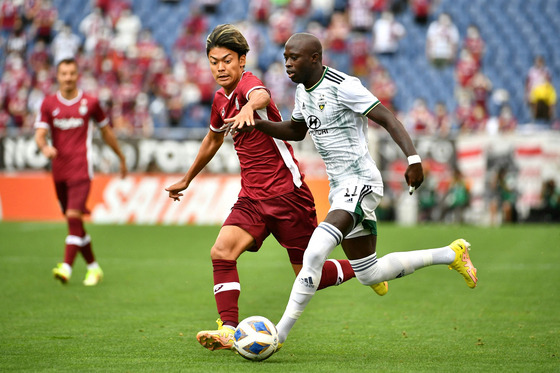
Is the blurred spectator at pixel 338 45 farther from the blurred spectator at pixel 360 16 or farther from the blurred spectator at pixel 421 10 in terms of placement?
the blurred spectator at pixel 421 10

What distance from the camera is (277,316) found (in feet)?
24.2

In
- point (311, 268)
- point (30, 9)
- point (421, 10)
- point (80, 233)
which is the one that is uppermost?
point (30, 9)

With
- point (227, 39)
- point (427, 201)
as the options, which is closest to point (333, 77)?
point (227, 39)

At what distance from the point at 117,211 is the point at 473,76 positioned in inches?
374

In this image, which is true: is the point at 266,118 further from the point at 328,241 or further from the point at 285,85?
the point at 285,85

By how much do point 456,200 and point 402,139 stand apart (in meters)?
Result: 13.8

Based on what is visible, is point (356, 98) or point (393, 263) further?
point (393, 263)

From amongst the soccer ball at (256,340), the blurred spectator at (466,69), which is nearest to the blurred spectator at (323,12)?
the blurred spectator at (466,69)

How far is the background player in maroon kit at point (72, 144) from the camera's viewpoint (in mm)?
9508

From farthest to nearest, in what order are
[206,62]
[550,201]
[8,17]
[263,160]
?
[8,17]
[206,62]
[550,201]
[263,160]

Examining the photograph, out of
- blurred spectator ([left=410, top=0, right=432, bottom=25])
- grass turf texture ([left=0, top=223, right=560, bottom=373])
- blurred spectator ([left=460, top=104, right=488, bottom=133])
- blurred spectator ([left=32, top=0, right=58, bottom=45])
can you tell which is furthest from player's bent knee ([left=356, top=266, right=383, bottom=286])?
blurred spectator ([left=32, top=0, right=58, bottom=45])

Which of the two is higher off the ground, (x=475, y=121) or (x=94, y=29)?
(x=94, y=29)

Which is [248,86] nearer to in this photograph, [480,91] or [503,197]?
[503,197]

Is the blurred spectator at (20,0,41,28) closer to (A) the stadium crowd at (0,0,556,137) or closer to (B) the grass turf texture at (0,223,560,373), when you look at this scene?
(A) the stadium crowd at (0,0,556,137)
